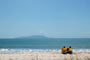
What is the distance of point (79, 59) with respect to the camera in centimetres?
1116

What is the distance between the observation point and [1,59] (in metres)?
11.3

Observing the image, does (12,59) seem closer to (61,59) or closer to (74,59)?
(61,59)

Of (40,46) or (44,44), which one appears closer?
(40,46)

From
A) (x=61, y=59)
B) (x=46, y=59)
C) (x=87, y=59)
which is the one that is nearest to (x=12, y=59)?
(x=46, y=59)

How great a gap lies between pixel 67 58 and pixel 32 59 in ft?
8.42

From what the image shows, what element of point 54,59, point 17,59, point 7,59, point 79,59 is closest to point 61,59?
point 54,59

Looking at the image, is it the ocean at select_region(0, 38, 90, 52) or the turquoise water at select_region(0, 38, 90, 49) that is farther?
the turquoise water at select_region(0, 38, 90, 49)

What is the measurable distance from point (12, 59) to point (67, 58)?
400 centimetres

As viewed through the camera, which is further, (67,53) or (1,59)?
(67,53)

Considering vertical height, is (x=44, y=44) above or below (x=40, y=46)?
above

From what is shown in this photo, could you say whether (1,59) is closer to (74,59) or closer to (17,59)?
(17,59)

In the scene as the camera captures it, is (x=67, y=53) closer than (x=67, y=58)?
No

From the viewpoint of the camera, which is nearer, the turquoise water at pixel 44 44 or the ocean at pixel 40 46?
the ocean at pixel 40 46

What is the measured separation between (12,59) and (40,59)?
2.03 metres
